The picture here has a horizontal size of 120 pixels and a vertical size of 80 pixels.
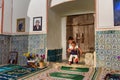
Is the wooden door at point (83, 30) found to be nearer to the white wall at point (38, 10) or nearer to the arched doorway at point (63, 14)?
the arched doorway at point (63, 14)

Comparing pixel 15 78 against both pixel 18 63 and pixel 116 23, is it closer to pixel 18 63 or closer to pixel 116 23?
pixel 18 63

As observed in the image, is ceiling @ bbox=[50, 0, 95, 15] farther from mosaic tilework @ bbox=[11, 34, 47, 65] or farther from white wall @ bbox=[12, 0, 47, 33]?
mosaic tilework @ bbox=[11, 34, 47, 65]

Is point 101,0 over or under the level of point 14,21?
over

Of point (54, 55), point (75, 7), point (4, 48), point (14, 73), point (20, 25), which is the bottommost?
point (14, 73)

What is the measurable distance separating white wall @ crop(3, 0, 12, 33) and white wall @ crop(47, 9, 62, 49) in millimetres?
864

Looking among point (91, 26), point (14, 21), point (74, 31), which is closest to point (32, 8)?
point (14, 21)

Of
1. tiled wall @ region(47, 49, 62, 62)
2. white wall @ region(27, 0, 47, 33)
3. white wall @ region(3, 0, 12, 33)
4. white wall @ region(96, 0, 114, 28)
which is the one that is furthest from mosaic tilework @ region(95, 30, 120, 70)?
white wall @ region(3, 0, 12, 33)

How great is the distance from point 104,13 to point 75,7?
85cm

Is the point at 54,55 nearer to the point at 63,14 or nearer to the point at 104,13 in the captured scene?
the point at 63,14

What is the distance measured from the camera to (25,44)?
2.85 m

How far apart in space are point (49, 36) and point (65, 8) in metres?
0.73

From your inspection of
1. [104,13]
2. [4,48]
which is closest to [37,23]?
[4,48]

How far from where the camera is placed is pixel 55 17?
3088 millimetres

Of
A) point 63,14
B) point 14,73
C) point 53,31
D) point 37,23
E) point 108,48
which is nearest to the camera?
point 14,73
